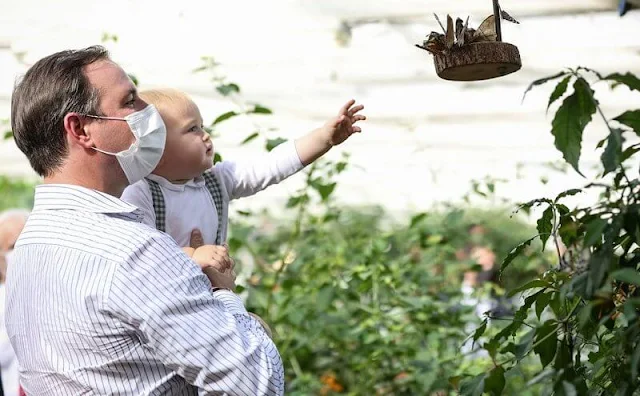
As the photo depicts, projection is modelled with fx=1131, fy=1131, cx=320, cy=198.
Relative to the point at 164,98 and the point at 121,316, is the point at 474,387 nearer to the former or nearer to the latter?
the point at 121,316

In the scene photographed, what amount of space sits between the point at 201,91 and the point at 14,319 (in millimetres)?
3439

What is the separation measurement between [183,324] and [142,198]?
2.08ft

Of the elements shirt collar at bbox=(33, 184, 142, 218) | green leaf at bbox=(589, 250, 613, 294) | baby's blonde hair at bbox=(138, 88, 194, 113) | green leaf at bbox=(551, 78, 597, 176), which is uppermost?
green leaf at bbox=(551, 78, 597, 176)

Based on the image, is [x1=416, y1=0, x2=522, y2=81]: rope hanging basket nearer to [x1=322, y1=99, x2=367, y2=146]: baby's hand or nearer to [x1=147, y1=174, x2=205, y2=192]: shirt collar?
[x1=322, y1=99, x2=367, y2=146]: baby's hand

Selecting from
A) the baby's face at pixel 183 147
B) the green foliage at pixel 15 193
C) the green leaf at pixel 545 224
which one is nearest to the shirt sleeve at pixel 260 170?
the baby's face at pixel 183 147

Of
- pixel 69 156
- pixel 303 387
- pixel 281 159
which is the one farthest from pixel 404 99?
pixel 69 156

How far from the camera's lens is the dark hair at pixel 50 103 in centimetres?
193

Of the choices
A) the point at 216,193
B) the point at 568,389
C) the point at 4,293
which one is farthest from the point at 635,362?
Result: the point at 4,293

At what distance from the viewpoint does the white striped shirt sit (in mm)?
1778

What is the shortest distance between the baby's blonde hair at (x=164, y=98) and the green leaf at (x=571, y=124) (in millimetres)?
1123

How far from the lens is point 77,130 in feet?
6.33

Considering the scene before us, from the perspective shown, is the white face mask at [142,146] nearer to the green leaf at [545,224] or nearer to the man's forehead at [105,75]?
the man's forehead at [105,75]

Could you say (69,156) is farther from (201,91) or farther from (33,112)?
(201,91)

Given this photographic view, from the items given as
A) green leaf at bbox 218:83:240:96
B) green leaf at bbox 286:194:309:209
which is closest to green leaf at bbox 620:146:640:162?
green leaf at bbox 218:83:240:96
